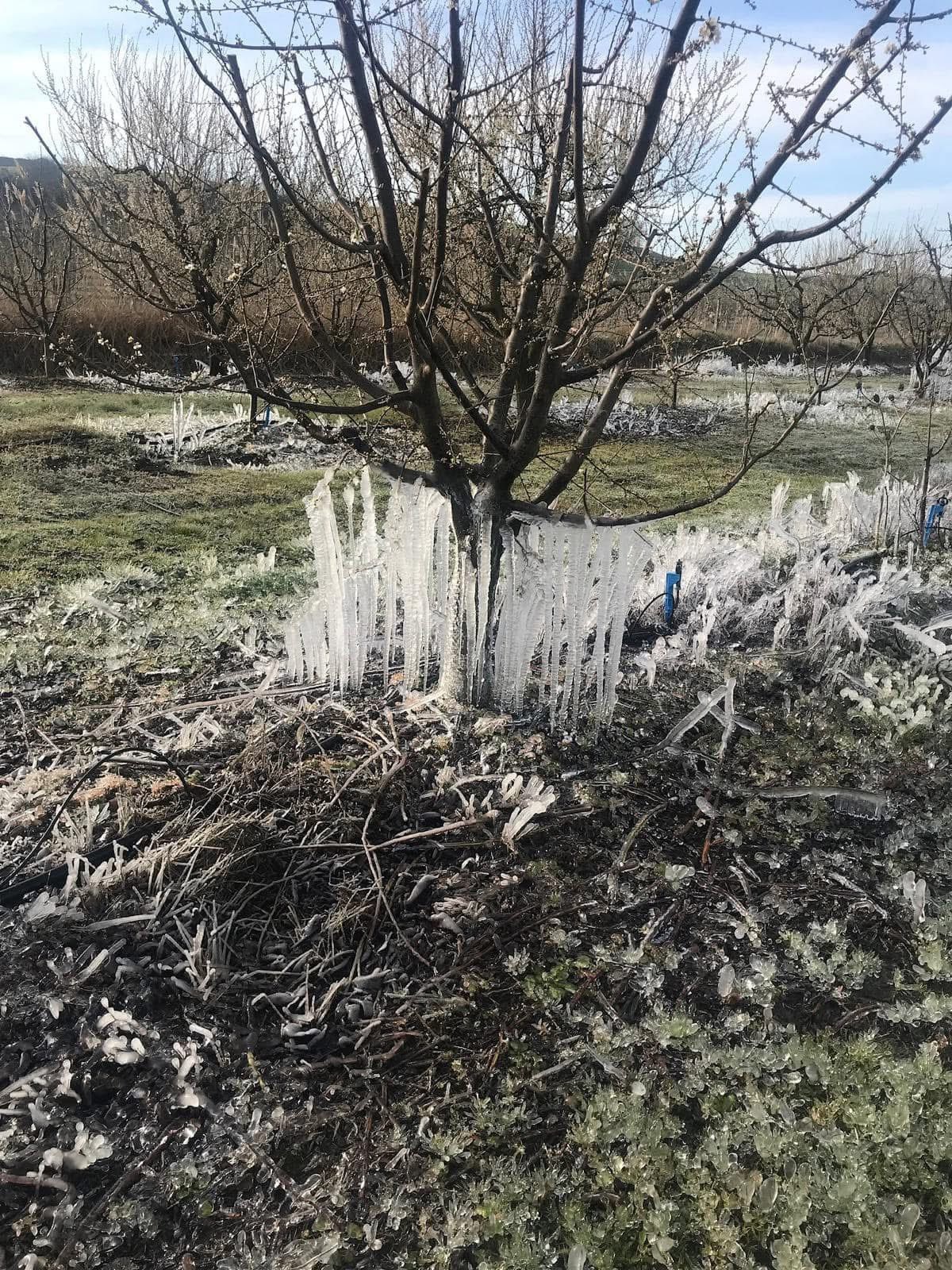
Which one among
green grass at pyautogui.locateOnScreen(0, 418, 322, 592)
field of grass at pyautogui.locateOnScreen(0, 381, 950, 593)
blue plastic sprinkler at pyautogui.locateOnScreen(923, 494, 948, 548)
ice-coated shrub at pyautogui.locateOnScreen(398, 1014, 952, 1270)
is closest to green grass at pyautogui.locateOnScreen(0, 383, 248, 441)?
field of grass at pyautogui.locateOnScreen(0, 381, 950, 593)

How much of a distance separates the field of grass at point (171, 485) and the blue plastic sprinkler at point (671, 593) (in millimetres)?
432

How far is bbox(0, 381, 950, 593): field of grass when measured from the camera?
499cm

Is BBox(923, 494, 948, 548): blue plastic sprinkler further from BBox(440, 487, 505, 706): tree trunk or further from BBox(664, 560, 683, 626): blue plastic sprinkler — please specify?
BBox(440, 487, 505, 706): tree trunk

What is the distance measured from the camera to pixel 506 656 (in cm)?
286

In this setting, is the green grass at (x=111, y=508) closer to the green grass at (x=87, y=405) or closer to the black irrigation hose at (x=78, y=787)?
the green grass at (x=87, y=405)

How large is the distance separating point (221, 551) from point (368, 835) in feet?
10.4

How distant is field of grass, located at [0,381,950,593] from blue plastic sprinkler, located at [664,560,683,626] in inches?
17.0

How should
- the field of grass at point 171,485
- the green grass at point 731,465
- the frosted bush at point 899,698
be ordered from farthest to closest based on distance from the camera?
1. the green grass at point 731,465
2. the field of grass at point 171,485
3. the frosted bush at point 899,698

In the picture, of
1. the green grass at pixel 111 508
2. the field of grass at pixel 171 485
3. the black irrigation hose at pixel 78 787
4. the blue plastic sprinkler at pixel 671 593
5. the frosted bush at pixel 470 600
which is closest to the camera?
the black irrigation hose at pixel 78 787

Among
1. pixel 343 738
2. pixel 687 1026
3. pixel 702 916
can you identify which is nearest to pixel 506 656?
pixel 343 738

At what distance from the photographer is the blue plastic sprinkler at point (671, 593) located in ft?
11.9

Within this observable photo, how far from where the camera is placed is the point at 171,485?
22.1 ft

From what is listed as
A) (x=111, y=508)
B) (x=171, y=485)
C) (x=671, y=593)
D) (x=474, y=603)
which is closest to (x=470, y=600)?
(x=474, y=603)

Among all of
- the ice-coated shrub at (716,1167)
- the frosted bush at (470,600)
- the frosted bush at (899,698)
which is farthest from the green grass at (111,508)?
the ice-coated shrub at (716,1167)
